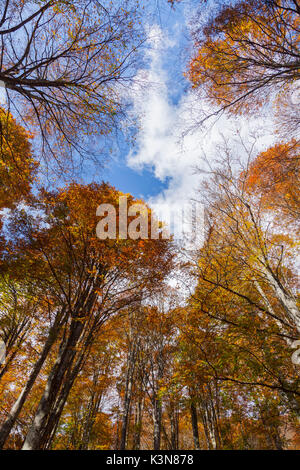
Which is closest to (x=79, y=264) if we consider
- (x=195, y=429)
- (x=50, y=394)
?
(x=50, y=394)

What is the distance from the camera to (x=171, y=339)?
29.7 ft

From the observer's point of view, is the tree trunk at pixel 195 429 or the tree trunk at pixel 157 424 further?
the tree trunk at pixel 195 429

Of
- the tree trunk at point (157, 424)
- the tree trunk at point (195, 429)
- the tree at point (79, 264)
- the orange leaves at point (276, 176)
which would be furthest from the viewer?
the tree trunk at point (195, 429)

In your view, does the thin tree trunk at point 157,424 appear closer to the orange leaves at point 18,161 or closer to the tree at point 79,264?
the tree at point 79,264

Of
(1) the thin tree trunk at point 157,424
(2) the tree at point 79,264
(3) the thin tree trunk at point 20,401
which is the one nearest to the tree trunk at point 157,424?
(1) the thin tree trunk at point 157,424

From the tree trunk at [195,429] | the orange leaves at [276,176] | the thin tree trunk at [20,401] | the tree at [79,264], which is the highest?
the orange leaves at [276,176]

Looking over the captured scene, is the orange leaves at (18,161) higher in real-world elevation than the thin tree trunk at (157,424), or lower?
higher

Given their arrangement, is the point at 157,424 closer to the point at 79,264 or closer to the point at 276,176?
the point at 79,264

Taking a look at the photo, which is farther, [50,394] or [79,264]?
[79,264]

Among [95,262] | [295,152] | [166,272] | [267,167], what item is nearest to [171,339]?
[166,272]
